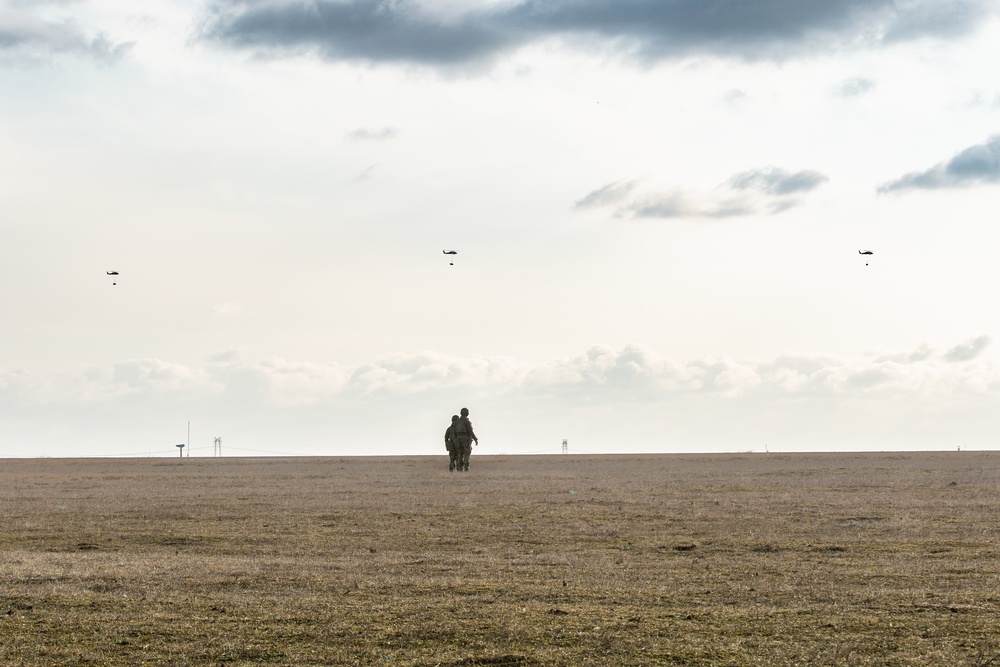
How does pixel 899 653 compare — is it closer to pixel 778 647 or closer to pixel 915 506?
pixel 778 647

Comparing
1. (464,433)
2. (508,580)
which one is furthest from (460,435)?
(508,580)

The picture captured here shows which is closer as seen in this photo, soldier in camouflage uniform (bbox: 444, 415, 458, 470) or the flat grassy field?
the flat grassy field

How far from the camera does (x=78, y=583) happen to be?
666 inches

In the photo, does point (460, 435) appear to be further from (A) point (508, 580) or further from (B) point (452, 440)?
(A) point (508, 580)

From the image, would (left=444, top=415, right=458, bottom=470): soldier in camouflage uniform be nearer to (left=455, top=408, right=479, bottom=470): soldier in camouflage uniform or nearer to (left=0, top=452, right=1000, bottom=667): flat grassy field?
(left=455, top=408, right=479, bottom=470): soldier in camouflage uniform

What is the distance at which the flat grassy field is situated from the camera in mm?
12391

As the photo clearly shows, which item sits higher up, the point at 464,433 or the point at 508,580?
the point at 464,433

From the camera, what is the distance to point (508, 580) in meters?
16.8

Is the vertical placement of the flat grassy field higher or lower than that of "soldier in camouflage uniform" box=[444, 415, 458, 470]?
lower

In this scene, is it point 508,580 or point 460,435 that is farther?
point 460,435

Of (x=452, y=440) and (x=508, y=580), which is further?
(x=452, y=440)

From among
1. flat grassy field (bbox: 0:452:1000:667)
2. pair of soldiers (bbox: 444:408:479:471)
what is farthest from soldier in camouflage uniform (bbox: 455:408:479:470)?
flat grassy field (bbox: 0:452:1000:667)

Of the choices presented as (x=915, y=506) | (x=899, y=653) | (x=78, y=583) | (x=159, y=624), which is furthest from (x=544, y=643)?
(x=915, y=506)

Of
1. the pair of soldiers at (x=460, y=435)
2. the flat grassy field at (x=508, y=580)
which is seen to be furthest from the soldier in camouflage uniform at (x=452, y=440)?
the flat grassy field at (x=508, y=580)
